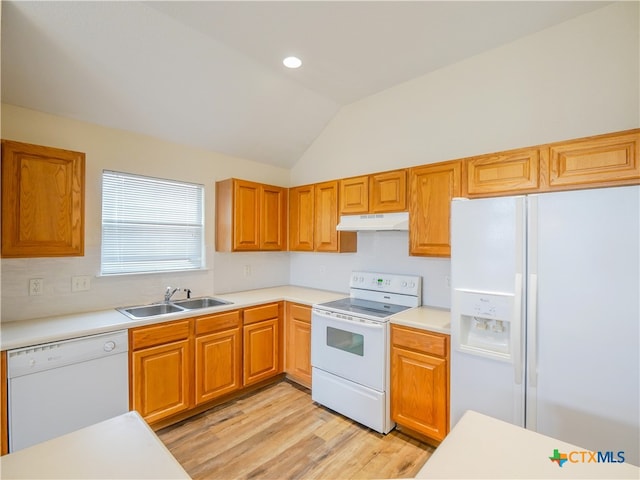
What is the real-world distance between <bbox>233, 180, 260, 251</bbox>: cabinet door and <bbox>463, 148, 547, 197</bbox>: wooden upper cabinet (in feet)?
7.00

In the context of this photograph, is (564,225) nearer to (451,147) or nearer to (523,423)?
(523,423)

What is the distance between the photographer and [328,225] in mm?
3379

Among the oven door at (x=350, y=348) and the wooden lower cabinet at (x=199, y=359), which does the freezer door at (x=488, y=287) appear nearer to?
the oven door at (x=350, y=348)

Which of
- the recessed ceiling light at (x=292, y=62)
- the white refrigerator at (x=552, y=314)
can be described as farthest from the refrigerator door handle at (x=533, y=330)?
the recessed ceiling light at (x=292, y=62)

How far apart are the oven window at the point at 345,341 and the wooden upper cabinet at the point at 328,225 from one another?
88 centimetres

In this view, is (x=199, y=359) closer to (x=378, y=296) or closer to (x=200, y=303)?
(x=200, y=303)

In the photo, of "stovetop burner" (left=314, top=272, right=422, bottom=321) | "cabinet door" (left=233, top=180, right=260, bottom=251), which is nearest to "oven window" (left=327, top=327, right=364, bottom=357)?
"stovetop burner" (left=314, top=272, right=422, bottom=321)

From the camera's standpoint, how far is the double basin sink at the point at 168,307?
2744mm

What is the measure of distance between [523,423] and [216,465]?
77.2 inches

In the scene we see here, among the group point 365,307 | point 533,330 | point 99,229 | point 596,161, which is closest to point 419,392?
point 365,307

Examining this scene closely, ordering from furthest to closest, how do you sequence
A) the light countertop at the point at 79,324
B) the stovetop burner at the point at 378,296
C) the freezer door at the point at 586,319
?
the stovetop burner at the point at 378,296 → the light countertop at the point at 79,324 → the freezer door at the point at 586,319

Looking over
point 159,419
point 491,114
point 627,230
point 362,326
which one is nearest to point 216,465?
point 159,419

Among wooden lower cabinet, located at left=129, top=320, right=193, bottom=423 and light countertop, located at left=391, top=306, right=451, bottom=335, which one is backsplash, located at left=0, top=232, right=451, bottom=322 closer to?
light countertop, located at left=391, top=306, right=451, bottom=335

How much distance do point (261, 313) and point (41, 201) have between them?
1.93 m
